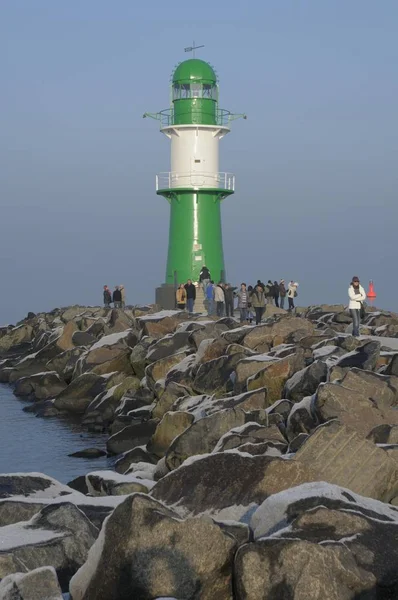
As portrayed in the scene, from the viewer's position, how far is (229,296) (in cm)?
3250

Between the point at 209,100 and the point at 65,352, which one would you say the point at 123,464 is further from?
the point at 209,100

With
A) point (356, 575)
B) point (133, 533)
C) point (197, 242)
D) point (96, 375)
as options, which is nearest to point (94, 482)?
point (133, 533)

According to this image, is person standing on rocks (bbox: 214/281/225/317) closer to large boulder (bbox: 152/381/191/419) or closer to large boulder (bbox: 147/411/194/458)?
large boulder (bbox: 152/381/191/419)

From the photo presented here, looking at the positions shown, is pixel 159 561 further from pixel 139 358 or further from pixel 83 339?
pixel 83 339

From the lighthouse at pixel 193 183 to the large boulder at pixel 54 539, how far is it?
1119 inches

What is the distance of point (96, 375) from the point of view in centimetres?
2206

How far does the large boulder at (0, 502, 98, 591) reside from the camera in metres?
7.19

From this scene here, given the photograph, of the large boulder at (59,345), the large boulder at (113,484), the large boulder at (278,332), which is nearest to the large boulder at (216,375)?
the large boulder at (278,332)

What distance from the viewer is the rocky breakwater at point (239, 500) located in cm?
632

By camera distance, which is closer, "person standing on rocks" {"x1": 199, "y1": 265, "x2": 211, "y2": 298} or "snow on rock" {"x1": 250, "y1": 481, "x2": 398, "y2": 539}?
"snow on rock" {"x1": 250, "y1": 481, "x2": 398, "y2": 539}

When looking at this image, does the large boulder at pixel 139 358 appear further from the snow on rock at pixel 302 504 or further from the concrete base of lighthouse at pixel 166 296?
the snow on rock at pixel 302 504

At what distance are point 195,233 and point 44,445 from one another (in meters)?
18.9

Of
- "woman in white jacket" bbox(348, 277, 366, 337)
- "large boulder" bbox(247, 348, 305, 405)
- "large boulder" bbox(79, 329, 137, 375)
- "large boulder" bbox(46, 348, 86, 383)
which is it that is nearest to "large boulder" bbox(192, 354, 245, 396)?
"large boulder" bbox(247, 348, 305, 405)

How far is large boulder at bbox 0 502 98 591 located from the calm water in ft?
22.5
